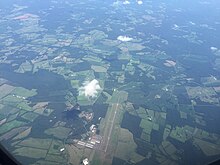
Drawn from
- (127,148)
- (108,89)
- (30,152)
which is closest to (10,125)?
(30,152)

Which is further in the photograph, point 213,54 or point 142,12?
point 142,12

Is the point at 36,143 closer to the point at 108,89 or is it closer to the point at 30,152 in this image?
the point at 30,152

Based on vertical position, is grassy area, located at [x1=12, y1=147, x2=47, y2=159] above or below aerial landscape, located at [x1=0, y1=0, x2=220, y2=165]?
above

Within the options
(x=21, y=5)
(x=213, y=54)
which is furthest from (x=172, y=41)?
(x=21, y=5)

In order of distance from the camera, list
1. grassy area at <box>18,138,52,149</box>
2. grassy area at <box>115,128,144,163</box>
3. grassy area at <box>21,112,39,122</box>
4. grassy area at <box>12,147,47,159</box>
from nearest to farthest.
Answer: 1. grassy area at <box>12,147,47,159</box>
2. grassy area at <box>115,128,144,163</box>
3. grassy area at <box>18,138,52,149</box>
4. grassy area at <box>21,112,39,122</box>

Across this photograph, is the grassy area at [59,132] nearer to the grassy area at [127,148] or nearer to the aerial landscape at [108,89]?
the aerial landscape at [108,89]

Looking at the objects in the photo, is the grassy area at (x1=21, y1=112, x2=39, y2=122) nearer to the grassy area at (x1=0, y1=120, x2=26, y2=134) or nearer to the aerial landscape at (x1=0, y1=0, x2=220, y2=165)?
the aerial landscape at (x1=0, y1=0, x2=220, y2=165)

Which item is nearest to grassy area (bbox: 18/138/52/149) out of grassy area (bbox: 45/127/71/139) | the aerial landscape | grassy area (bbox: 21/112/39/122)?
the aerial landscape

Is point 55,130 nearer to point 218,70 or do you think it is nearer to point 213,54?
point 218,70

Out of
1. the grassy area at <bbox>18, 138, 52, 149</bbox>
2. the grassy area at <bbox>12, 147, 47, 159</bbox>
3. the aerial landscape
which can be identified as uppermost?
the grassy area at <bbox>12, 147, 47, 159</bbox>
